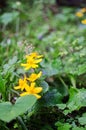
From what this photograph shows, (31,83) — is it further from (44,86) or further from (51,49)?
(51,49)

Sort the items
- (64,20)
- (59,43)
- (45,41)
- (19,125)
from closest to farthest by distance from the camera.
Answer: (19,125) → (59,43) → (45,41) → (64,20)

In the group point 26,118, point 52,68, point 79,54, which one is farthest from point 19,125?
point 79,54

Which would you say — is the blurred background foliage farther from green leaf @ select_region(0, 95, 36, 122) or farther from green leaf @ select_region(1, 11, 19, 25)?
green leaf @ select_region(0, 95, 36, 122)

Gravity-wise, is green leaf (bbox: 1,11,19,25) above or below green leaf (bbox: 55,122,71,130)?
below

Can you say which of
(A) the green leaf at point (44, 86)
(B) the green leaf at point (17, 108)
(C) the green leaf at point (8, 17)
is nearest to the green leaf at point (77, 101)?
(A) the green leaf at point (44, 86)

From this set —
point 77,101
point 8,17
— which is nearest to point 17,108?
point 77,101

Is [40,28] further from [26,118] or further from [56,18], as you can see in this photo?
[26,118]

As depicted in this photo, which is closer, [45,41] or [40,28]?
[45,41]

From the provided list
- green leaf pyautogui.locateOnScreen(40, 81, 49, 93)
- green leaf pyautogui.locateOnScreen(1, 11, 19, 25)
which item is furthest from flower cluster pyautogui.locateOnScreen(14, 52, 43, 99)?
green leaf pyautogui.locateOnScreen(1, 11, 19, 25)
